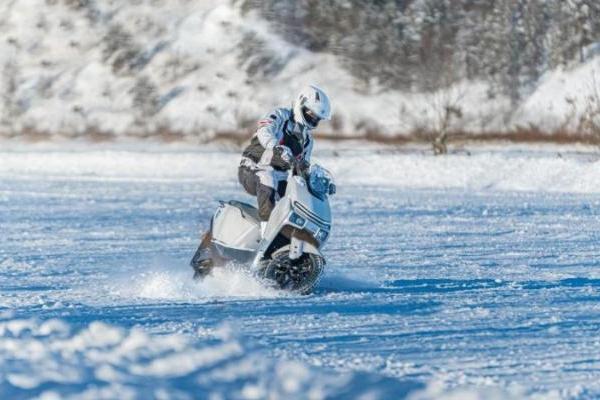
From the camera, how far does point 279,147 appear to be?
985 centimetres

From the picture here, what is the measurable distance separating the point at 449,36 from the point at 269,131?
4429 cm

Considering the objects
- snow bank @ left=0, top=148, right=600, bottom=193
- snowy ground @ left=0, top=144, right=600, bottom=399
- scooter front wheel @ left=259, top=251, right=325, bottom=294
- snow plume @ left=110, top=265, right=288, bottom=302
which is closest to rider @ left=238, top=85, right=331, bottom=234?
scooter front wheel @ left=259, top=251, right=325, bottom=294

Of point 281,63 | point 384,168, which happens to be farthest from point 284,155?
point 281,63

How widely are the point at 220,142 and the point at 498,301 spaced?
1513 inches

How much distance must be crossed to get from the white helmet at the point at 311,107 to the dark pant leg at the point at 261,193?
68 centimetres

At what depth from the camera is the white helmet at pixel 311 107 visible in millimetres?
9828

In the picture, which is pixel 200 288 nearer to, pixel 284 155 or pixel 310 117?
pixel 284 155

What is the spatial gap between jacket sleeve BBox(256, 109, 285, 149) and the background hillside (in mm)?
35907

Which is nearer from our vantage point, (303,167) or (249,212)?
(303,167)

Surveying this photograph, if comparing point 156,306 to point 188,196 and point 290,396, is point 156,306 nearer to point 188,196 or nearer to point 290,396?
point 290,396

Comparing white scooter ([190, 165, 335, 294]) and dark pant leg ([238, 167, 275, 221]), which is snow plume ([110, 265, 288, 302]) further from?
dark pant leg ([238, 167, 275, 221])

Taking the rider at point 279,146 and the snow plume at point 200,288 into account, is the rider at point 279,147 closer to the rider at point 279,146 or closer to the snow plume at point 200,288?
the rider at point 279,146

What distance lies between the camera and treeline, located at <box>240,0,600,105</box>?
5081cm

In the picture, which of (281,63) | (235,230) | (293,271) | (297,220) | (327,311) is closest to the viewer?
(327,311)
